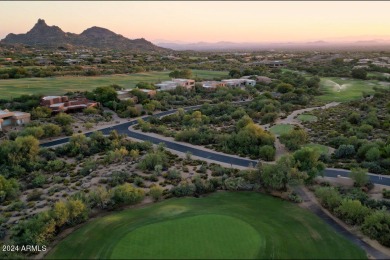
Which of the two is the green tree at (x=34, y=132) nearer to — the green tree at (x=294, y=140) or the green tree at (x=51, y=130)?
the green tree at (x=51, y=130)

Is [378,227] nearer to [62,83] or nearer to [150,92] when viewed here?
[150,92]

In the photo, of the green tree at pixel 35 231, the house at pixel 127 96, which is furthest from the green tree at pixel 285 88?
the green tree at pixel 35 231

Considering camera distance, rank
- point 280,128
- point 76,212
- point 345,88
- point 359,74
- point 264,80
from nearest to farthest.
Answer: point 76,212 < point 280,128 < point 345,88 < point 264,80 < point 359,74

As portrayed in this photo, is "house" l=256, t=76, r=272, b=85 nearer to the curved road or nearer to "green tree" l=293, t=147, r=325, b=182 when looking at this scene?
the curved road

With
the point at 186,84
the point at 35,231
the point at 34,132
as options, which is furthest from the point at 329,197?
the point at 186,84

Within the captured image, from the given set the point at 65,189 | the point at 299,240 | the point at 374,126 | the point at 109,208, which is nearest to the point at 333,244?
the point at 299,240

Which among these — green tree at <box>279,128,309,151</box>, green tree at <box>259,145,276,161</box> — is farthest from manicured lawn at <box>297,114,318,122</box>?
green tree at <box>259,145,276,161</box>

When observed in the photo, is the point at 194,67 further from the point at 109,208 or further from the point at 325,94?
the point at 109,208
